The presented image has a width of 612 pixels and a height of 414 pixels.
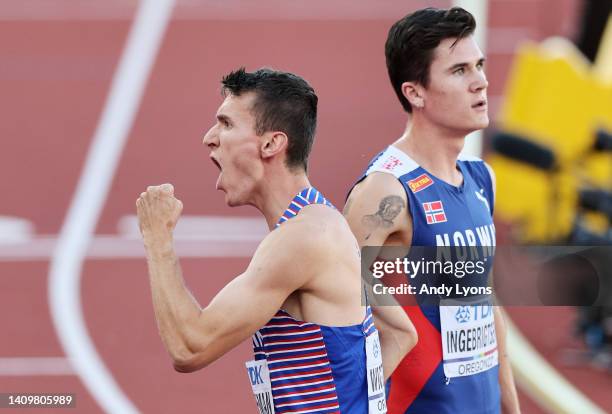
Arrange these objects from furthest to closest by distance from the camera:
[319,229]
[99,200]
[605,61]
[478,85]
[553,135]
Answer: [99,200]
[605,61]
[553,135]
[478,85]
[319,229]

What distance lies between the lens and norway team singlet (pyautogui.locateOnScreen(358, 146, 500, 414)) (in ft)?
15.8

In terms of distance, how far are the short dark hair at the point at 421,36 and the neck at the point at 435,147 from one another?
0.54 feet

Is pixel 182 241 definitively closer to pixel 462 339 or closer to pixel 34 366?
pixel 34 366

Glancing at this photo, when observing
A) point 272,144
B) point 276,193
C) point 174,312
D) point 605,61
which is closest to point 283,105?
point 272,144

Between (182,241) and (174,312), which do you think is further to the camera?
(182,241)

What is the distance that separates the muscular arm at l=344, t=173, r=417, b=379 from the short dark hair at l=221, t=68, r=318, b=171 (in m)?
0.52

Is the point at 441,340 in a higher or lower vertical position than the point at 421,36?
lower

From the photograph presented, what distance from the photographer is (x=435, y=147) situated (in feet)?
16.6

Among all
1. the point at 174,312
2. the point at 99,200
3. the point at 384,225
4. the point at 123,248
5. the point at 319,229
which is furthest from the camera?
the point at 99,200

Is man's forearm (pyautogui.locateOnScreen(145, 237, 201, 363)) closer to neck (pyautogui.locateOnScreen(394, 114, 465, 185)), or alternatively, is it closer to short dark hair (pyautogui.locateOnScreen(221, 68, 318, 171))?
short dark hair (pyautogui.locateOnScreen(221, 68, 318, 171))

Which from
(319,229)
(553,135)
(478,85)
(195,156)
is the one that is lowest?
(319,229)

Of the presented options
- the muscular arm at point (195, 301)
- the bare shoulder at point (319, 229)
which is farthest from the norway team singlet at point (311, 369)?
the bare shoulder at point (319, 229)

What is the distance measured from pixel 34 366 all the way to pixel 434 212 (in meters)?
5.51

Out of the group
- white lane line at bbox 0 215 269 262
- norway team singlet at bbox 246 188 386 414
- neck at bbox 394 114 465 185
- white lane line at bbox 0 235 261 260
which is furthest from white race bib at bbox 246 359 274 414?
white lane line at bbox 0 215 269 262
